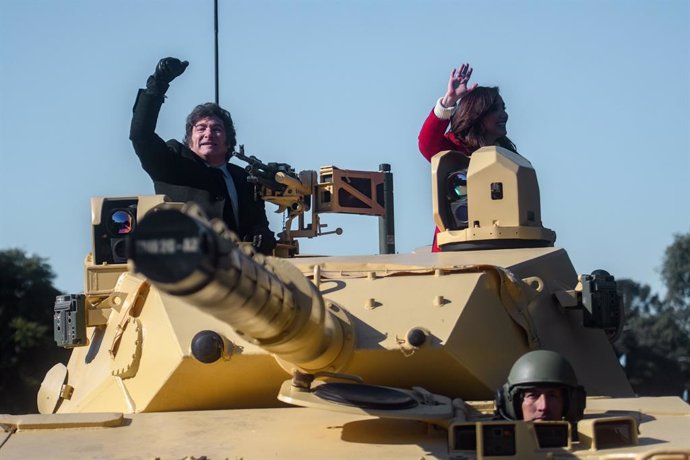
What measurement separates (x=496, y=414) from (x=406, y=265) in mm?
2036

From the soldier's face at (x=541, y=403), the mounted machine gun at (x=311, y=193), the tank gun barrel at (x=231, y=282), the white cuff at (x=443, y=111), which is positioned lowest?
the soldier's face at (x=541, y=403)

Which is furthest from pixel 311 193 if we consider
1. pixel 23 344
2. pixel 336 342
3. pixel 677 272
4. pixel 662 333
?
pixel 677 272

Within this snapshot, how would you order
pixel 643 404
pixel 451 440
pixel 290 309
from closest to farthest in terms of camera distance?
pixel 290 309, pixel 451 440, pixel 643 404

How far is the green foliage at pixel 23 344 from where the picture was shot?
33344mm

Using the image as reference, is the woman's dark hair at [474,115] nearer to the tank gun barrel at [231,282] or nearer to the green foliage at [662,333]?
the tank gun barrel at [231,282]

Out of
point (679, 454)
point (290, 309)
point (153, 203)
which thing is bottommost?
point (679, 454)

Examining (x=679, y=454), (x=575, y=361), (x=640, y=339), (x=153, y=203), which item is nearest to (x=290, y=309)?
(x=679, y=454)

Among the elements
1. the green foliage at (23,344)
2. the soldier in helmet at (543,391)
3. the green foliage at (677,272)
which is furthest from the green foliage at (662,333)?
the soldier in helmet at (543,391)

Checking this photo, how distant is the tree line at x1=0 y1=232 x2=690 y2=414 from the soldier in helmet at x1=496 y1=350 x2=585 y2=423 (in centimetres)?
1334

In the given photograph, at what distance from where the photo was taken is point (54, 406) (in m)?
11.4

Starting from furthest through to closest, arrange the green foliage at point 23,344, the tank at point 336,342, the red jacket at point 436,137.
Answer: the green foliage at point 23,344, the red jacket at point 436,137, the tank at point 336,342

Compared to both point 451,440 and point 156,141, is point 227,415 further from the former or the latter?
point 156,141

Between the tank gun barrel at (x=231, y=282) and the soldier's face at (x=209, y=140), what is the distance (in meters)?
4.84

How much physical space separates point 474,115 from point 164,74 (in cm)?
253
